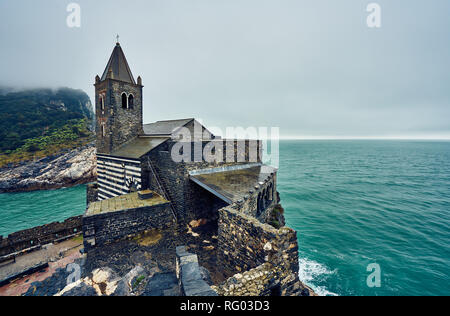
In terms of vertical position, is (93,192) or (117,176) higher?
(117,176)

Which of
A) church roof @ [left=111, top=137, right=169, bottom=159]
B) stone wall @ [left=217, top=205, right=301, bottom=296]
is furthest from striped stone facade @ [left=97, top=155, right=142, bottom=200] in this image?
stone wall @ [left=217, top=205, right=301, bottom=296]

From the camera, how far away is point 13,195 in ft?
102

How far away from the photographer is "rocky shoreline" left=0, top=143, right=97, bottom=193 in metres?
32.9

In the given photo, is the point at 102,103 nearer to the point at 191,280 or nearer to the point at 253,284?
the point at 191,280

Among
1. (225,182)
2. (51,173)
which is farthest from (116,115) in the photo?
(51,173)

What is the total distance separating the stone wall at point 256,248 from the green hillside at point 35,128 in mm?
49681

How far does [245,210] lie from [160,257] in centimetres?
452

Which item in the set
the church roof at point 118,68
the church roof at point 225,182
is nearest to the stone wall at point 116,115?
the church roof at point 118,68

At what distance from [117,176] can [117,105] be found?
6.58 m

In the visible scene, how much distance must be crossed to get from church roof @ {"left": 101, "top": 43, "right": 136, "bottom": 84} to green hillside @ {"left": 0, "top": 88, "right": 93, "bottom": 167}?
35643 mm

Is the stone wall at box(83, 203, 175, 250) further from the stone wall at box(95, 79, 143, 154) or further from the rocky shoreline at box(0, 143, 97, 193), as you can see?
the rocky shoreline at box(0, 143, 97, 193)

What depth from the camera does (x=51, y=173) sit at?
35.5m
